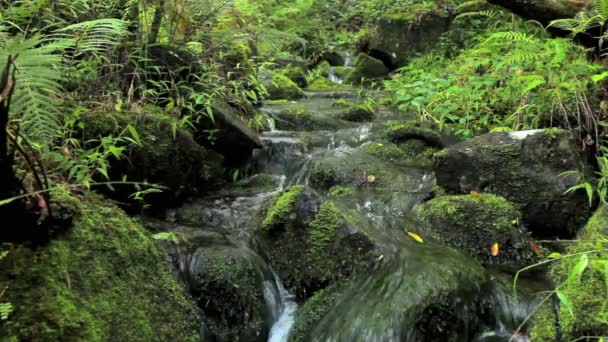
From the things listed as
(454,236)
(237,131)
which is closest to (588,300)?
(454,236)

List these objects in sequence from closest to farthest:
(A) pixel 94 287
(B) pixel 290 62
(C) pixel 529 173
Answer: (A) pixel 94 287, (C) pixel 529 173, (B) pixel 290 62

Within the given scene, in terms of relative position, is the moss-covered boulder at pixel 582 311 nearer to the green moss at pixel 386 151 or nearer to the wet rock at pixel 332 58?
the green moss at pixel 386 151

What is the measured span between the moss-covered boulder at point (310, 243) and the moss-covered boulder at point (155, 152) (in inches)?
37.9

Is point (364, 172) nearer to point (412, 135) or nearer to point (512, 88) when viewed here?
point (412, 135)

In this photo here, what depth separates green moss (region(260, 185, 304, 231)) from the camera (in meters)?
3.52

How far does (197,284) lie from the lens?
3025 millimetres

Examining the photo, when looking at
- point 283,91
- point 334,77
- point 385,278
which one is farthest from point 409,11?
point 385,278

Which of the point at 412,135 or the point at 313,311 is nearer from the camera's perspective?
the point at 313,311

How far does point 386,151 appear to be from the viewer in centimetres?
546

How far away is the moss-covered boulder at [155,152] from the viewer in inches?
138

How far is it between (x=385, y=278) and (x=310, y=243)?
60 centimetres

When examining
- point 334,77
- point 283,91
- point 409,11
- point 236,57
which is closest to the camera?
point 236,57

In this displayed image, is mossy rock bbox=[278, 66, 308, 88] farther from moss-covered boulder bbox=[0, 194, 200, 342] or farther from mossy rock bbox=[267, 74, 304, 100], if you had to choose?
moss-covered boulder bbox=[0, 194, 200, 342]

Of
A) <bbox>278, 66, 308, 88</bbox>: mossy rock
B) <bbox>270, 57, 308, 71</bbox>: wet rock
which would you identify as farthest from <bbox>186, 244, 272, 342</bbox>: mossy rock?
<bbox>270, 57, 308, 71</bbox>: wet rock
